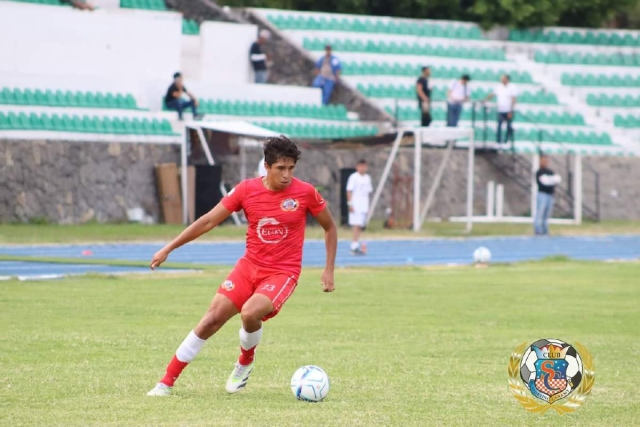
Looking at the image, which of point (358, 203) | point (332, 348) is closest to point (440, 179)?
point (358, 203)

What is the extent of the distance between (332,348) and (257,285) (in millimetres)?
→ 3318

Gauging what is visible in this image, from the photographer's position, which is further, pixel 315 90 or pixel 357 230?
pixel 315 90

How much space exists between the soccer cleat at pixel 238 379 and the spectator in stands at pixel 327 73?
32.2 m

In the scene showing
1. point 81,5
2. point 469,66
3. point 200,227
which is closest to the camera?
point 200,227

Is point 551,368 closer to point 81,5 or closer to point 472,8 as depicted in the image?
point 81,5

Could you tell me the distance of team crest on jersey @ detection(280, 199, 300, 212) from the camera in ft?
33.1

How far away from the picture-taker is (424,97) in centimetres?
3881

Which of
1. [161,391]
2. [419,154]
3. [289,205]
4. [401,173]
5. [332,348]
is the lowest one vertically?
[401,173]

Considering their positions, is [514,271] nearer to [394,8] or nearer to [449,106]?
[449,106]

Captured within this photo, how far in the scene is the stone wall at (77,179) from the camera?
106 ft

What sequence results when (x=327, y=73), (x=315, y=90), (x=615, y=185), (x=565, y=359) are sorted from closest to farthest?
(x=565, y=359), (x=315, y=90), (x=327, y=73), (x=615, y=185)

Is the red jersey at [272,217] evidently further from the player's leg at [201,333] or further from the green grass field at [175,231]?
the green grass field at [175,231]

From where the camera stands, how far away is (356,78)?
44.1 m

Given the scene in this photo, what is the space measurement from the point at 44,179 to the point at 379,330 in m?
19.4
